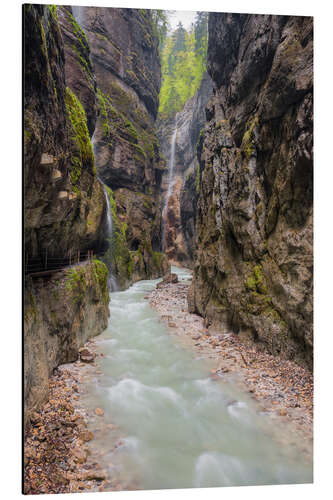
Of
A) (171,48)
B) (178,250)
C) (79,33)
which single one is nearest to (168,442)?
(171,48)

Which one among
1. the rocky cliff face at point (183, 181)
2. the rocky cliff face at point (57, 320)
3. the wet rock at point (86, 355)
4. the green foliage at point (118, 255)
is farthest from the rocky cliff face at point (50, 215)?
the rocky cliff face at point (183, 181)

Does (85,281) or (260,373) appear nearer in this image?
(260,373)

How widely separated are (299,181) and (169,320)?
5.69 m

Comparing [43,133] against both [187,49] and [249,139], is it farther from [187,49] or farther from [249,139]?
[187,49]

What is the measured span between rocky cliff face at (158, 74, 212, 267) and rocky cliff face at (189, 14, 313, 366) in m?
18.9

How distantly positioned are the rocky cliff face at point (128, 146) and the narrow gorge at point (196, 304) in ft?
18.2

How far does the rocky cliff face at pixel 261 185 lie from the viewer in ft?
14.4

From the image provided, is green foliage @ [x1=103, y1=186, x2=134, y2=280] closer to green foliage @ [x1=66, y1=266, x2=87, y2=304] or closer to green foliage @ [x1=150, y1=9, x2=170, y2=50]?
green foliage @ [x1=66, y1=266, x2=87, y2=304]

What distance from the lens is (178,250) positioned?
31.3 metres

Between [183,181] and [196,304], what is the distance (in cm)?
2659

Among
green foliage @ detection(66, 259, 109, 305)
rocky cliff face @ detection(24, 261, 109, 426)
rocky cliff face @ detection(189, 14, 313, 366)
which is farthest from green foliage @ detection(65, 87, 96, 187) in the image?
rocky cliff face @ detection(189, 14, 313, 366)

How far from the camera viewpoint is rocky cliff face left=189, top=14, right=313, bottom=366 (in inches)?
173

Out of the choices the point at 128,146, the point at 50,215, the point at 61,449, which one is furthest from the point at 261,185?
the point at 128,146

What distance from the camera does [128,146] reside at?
19.1 metres
